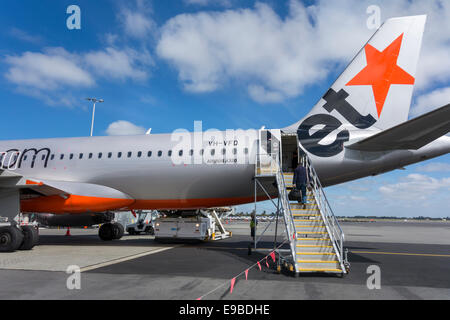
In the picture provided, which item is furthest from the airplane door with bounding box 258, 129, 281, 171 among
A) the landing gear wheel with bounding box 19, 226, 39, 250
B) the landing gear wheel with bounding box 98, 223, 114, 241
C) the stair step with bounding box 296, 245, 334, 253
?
the landing gear wheel with bounding box 98, 223, 114, 241

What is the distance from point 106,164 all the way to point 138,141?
175 centimetres

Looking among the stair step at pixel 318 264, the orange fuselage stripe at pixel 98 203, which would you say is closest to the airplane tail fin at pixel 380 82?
the orange fuselage stripe at pixel 98 203

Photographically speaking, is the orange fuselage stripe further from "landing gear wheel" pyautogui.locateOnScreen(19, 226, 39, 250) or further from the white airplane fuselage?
"landing gear wheel" pyautogui.locateOnScreen(19, 226, 39, 250)

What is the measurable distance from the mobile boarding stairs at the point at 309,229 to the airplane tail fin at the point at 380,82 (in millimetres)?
2254

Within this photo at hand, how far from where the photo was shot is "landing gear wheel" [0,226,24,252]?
40.0 ft

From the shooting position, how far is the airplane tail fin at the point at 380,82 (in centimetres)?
1273

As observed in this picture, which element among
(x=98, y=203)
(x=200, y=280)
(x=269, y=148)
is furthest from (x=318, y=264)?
(x=98, y=203)

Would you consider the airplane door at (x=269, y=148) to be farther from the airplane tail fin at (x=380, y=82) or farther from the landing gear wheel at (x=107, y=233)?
the landing gear wheel at (x=107, y=233)

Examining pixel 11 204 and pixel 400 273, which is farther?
pixel 11 204

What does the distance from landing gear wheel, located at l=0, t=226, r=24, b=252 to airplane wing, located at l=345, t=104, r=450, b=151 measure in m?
13.1

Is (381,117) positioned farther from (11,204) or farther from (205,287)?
(11,204)
